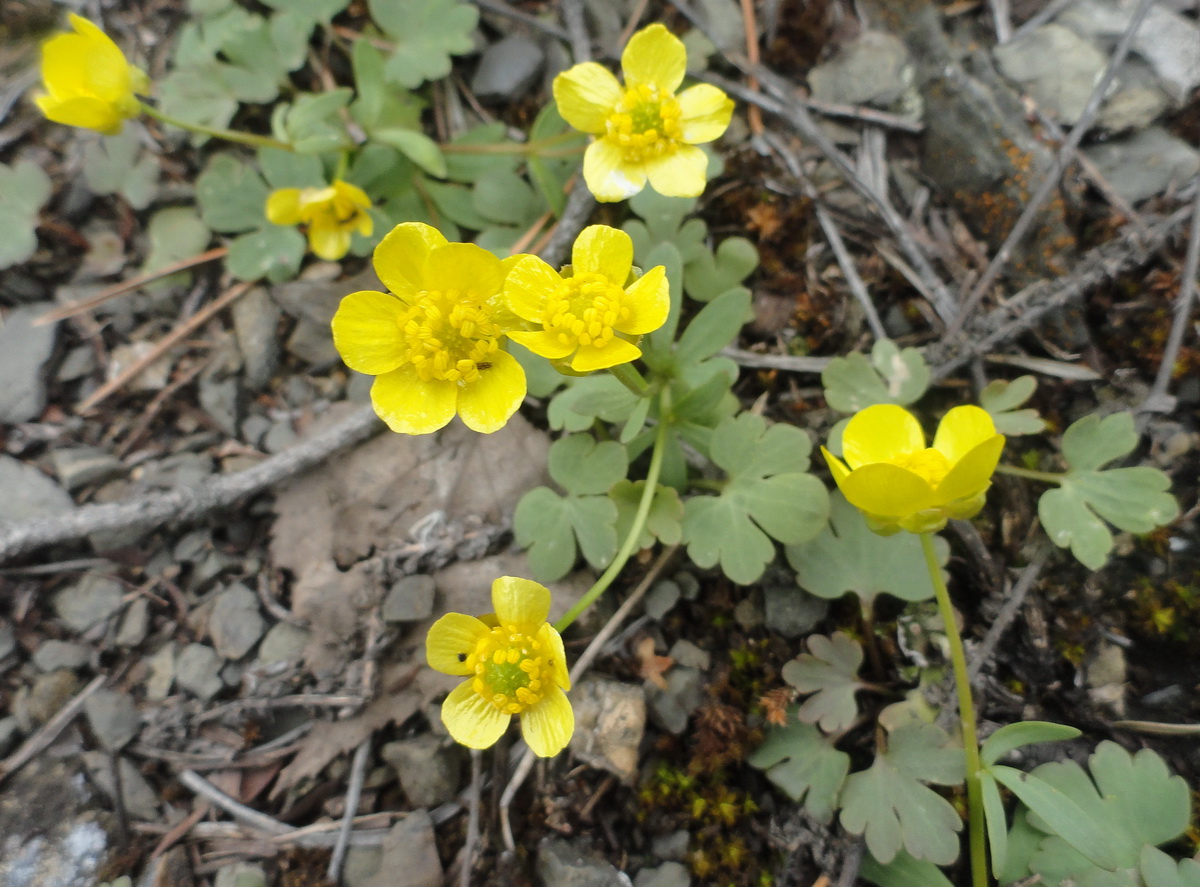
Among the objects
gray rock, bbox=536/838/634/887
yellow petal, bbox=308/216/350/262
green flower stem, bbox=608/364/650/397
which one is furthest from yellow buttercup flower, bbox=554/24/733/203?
gray rock, bbox=536/838/634/887

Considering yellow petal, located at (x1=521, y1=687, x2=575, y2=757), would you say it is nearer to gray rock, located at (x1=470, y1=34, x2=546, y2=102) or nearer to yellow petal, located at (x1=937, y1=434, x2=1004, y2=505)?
yellow petal, located at (x1=937, y1=434, x2=1004, y2=505)

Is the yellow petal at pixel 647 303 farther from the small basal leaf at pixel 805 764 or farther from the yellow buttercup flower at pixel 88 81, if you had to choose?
Answer: the yellow buttercup flower at pixel 88 81

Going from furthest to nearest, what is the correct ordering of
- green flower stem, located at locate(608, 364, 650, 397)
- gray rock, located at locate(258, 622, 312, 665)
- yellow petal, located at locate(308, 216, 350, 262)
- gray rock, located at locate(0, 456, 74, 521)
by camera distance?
yellow petal, located at locate(308, 216, 350, 262) → gray rock, located at locate(0, 456, 74, 521) → gray rock, located at locate(258, 622, 312, 665) → green flower stem, located at locate(608, 364, 650, 397)

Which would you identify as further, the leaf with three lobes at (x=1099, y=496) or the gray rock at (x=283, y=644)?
the gray rock at (x=283, y=644)

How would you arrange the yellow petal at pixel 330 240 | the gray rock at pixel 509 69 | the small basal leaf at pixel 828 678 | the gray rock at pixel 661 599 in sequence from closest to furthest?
the small basal leaf at pixel 828 678, the gray rock at pixel 661 599, the yellow petal at pixel 330 240, the gray rock at pixel 509 69

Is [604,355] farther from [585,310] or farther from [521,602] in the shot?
[521,602]

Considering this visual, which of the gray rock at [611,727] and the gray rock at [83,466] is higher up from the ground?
the gray rock at [83,466]

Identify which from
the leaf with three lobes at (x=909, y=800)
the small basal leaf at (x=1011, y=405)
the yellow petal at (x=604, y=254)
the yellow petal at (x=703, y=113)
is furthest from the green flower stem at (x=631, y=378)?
the leaf with three lobes at (x=909, y=800)
